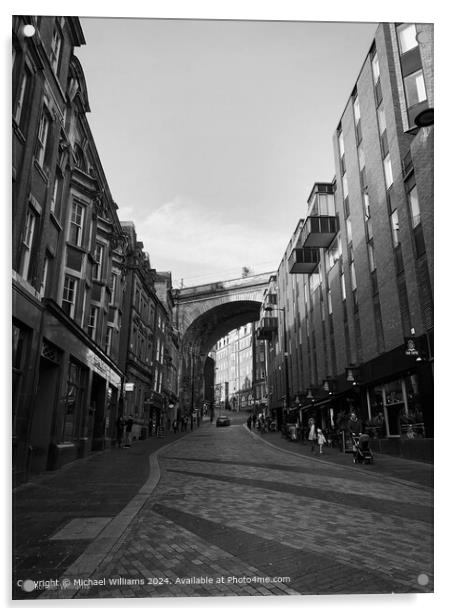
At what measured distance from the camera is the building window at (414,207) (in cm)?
1651

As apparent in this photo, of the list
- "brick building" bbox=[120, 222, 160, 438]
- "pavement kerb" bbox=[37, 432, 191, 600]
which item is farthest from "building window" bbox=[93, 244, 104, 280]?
"pavement kerb" bbox=[37, 432, 191, 600]

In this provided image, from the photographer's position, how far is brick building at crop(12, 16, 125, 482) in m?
9.39

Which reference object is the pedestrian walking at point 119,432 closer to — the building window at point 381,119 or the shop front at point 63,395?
the shop front at point 63,395

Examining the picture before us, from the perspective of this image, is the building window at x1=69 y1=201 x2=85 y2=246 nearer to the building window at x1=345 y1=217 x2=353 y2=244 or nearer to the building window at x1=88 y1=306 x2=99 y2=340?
the building window at x1=88 y1=306 x2=99 y2=340

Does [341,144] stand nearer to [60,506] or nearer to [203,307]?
[60,506]

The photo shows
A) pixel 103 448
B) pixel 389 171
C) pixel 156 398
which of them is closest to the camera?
pixel 389 171

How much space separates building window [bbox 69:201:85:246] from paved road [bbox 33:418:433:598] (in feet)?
40.6

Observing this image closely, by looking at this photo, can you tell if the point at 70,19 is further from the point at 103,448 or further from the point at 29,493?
the point at 103,448

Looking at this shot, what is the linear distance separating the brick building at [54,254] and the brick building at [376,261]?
8196mm

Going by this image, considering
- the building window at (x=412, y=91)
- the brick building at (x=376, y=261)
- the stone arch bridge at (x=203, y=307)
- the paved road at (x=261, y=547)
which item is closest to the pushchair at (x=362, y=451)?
the brick building at (x=376, y=261)

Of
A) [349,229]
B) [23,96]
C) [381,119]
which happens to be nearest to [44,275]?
[23,96]
